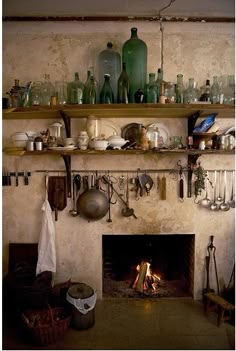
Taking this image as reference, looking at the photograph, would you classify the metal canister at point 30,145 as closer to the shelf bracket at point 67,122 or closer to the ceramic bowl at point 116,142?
the shelf bracket at point 67,122

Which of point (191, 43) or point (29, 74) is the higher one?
point (191, 43)

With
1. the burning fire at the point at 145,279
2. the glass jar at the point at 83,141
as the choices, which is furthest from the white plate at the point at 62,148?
the burning fire at the point at 145,279

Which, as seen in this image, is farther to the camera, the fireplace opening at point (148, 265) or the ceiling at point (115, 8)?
the fireplace opening at point (148, 265)

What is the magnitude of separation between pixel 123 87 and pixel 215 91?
612 mm

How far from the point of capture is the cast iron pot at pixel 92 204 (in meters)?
2.02

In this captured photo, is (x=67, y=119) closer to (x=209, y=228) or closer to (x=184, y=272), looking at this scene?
(x=209, y=228)

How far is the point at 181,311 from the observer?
1.99 meters

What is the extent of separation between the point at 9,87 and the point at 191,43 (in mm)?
1278

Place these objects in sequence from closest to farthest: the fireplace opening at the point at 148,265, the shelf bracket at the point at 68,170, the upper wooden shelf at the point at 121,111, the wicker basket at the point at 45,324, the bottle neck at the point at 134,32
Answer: the wicker basket at the point at 45,324 → the upper wooden shelf at the point at 121,111 → the bottle neck at the point at 134,32 → the shelf bracket at the point at 68,170 → the fireplace opening at the point at 148,265

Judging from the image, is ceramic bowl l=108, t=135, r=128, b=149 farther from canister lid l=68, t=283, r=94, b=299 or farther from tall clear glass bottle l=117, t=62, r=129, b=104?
canister lid l=68, t=283, r=94, b=299

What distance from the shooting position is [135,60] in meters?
1.94

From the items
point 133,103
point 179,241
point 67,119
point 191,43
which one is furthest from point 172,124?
point 179,241

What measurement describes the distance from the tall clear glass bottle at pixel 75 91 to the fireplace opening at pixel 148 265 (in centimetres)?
98

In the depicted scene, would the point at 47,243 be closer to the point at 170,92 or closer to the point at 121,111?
the point at 121,111
